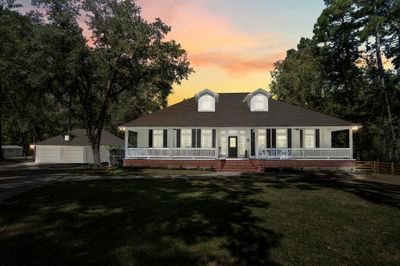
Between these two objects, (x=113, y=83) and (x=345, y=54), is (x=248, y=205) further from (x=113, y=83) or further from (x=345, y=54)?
(x=345, y=54)

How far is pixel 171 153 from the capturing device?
86.7 ft

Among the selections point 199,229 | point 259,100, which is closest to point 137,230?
point 199,229

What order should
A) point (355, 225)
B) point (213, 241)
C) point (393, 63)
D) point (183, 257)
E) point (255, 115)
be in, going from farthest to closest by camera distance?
point (393, 63), point (255, 115), point (355, 225), point (213, 241), point (183, 257)

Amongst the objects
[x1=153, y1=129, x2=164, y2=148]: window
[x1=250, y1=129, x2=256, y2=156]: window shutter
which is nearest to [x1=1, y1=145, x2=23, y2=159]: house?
[x1=153, y1=129, x2=164, y2=148]: window

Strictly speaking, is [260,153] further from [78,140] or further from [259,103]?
[78,140]

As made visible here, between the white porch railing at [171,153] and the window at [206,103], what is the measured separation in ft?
18.1

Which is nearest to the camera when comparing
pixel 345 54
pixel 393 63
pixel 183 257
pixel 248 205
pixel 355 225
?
pixel 183 257

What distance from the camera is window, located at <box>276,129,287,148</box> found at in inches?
1069

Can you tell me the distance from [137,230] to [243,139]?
69.7 feet

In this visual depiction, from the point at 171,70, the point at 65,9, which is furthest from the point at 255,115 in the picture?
the point at 65,9

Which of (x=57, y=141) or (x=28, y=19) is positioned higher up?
(x=28, y=19)

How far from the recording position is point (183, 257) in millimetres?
5918

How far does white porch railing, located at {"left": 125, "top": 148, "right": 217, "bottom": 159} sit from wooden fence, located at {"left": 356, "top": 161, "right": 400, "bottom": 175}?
42.9 ft

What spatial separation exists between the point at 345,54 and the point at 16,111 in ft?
139
